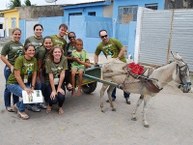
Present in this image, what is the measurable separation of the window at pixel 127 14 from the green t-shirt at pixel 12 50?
41.4 ft

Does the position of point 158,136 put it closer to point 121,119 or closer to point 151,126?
point 151,126

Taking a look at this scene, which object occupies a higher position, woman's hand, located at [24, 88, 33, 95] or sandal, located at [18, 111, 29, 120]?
woman's hand, located at [24, 88, 33, 95]

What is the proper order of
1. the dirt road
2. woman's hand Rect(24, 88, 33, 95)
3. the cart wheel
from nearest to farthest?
the dirt road
woman's hand Rect(24, 88, 33, 95)
the cart wheel

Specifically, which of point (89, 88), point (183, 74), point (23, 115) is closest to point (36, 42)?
point (23, 115)

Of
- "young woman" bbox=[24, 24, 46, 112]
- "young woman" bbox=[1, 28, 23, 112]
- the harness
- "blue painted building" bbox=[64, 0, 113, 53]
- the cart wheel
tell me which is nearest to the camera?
the harness

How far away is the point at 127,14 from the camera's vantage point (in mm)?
18281

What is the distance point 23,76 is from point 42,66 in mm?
551

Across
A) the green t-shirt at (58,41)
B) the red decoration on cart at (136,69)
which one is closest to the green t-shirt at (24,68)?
the green t-shirt at (58,41)

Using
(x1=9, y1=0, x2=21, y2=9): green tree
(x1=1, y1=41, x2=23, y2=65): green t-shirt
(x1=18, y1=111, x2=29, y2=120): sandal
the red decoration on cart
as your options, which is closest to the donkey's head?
the red decoration on cart

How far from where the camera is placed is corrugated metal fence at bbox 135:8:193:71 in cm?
1136

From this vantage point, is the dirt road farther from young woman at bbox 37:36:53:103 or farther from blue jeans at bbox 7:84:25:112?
young woman at bbox 37:36:53:103

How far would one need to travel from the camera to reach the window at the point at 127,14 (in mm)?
17784

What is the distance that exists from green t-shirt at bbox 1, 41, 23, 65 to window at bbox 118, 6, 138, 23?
12621 mm

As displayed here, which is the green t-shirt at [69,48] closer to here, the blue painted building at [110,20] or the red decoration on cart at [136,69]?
the red decoration on cart at [136,69]
